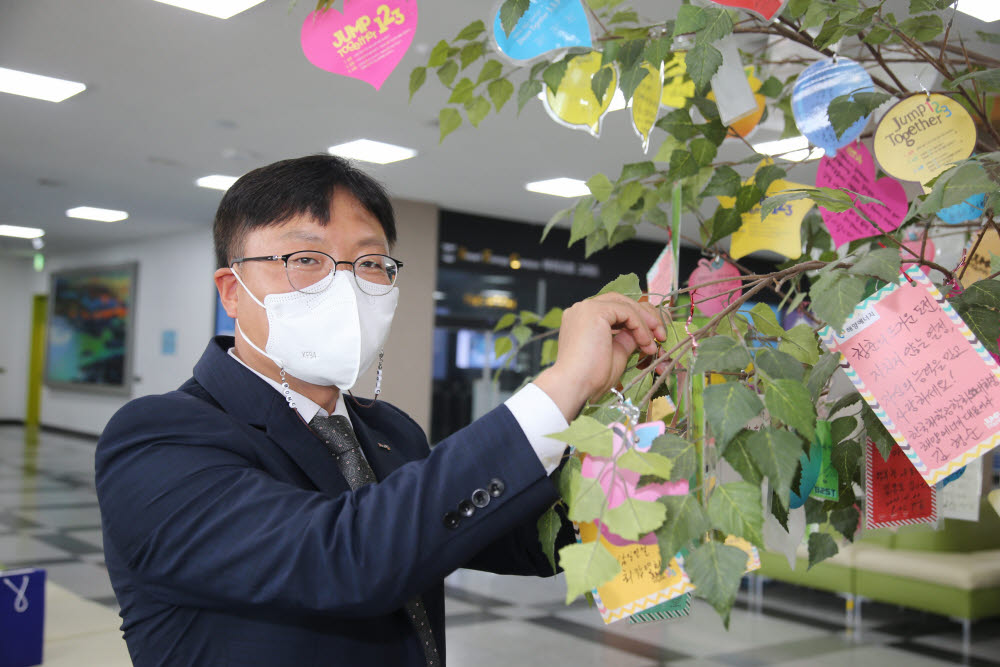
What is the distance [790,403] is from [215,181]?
8859 mm

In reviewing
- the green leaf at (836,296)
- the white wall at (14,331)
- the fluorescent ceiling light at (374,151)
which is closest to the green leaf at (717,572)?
the green leaf at (836,296)

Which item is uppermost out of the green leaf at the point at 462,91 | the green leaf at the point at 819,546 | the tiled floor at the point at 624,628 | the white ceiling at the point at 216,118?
the white ceiling at the point at 216,118

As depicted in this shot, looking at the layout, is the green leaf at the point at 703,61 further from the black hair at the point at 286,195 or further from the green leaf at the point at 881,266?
the black hair at the point at 286,195

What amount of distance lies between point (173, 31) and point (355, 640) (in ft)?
14.9

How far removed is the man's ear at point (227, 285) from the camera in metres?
1.16

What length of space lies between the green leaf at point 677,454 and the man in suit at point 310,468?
11cm

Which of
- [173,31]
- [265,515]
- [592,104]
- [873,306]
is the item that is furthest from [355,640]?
[173,31]

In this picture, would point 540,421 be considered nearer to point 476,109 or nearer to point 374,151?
point 476,109

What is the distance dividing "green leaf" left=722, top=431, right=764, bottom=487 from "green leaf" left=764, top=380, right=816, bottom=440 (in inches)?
1.3

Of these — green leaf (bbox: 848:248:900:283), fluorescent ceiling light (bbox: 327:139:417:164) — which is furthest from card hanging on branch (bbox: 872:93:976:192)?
fluorescent ceiling light (bbox: 327:139:417:164)

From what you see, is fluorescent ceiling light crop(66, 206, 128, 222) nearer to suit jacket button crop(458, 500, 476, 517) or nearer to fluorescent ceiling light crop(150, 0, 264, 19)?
fluorescent ceiling light crop(150, 0, 264, 19)

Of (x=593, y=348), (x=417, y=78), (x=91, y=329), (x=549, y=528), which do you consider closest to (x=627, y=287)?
(x=593, y=348)

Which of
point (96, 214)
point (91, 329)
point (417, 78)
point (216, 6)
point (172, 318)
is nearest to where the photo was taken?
point (417, 78)

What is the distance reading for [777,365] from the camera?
0.77 m
